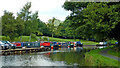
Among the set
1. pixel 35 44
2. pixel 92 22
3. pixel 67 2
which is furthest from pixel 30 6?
pixel 92 22

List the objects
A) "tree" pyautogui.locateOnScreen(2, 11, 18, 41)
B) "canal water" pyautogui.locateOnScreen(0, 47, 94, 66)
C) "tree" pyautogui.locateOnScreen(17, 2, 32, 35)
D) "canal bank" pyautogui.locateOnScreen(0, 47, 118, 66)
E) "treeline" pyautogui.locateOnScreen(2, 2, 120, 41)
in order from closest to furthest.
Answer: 1. "canal bank" pyautogui.locateOnScreen(0, 47, 118, 66)
2. "canal water" pyautogui.locateOnScreen(0, 47, 94, 66)
3. "treeline" pyautogui.locateOnScreen(2, 2, 120, 41)
4. "tree" pyautogui.locateOnScreen(2, 11, 18, 41)
5. "tree" pyautogui.locateOnScreen(17, 2, 32, 35)

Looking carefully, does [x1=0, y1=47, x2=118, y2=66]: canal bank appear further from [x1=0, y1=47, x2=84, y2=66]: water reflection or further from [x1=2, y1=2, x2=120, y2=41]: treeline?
[x1=2, y1=2, x2=120, y2=41]: treeline

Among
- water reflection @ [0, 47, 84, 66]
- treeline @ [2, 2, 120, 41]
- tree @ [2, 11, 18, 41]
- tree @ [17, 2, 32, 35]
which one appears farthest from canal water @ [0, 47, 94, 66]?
tree @ [17, 2, 32, 35]

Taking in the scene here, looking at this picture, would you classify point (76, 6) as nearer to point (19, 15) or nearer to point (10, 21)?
point (10, 21)

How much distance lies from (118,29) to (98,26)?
17.9 ft

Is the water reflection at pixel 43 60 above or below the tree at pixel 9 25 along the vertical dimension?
below

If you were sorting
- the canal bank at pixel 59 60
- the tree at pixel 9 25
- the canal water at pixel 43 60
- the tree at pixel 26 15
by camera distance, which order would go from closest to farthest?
the canal bank at pixel 59 60 < the canal water at pixel 43 60 < the tree at pixel 9 25 < the tree at pixel 26 15

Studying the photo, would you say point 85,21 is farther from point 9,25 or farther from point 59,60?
point 9,25

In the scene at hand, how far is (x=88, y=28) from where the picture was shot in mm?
35656

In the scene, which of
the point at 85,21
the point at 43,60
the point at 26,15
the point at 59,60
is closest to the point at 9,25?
the point at 26,15

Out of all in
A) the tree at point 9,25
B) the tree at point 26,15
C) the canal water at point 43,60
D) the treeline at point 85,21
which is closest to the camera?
the canal water at point 43,60

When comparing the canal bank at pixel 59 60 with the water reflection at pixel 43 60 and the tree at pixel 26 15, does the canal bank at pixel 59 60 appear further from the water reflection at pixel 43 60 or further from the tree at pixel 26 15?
the tree at pixel 26 15

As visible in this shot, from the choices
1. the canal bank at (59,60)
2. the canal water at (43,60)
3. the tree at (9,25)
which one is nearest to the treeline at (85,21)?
the tree at (9,25)

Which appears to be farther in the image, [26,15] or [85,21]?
[26,15]
